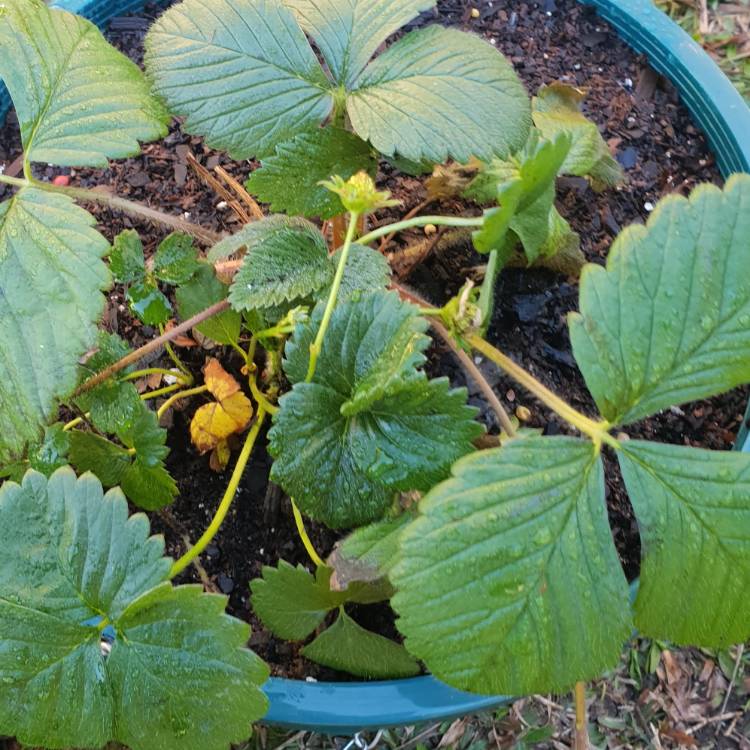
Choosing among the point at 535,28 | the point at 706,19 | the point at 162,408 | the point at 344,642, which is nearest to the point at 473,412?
the point at 344,642

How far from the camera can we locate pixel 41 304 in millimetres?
663

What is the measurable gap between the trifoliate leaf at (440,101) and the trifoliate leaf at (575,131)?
16 cm

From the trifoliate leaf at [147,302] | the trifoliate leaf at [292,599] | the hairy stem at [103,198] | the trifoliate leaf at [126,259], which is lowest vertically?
the trifoliate leaf at [292,599]

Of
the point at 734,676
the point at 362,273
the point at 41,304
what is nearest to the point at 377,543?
the point at 362,273

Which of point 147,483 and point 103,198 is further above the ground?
point 103,198

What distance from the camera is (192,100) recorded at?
754 millimetres

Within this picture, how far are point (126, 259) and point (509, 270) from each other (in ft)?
1.63

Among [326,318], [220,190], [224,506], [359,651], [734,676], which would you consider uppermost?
[220,190]

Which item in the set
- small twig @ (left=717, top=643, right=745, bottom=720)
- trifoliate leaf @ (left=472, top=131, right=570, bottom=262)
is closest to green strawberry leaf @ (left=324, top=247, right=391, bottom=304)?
trifoliate leaf @ (left=472, top=131, right=570, bottom=262)

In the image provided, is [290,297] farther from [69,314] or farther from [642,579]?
[642,579]

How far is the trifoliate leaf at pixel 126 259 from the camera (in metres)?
0.76

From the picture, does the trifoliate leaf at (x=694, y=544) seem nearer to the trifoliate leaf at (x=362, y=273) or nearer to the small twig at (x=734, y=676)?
the trifoliate leaf at (x=362, y=273)

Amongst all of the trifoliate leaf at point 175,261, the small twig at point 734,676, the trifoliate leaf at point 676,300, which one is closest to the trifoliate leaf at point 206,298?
the trifoliate leaf at point 175,261

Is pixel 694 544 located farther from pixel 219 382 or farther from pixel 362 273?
pixel 219 382
